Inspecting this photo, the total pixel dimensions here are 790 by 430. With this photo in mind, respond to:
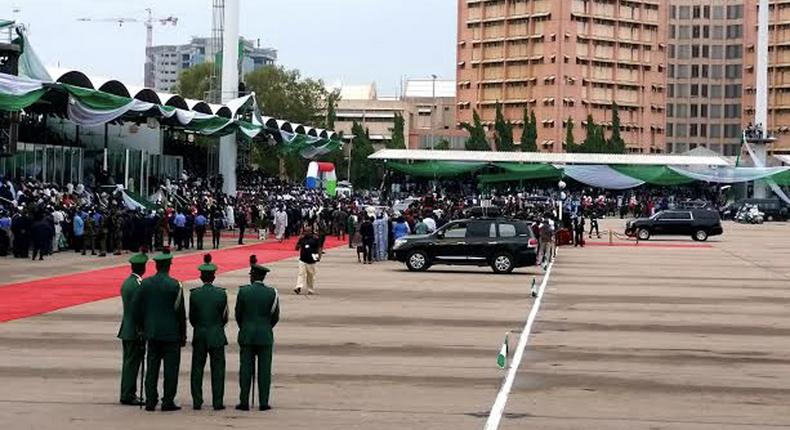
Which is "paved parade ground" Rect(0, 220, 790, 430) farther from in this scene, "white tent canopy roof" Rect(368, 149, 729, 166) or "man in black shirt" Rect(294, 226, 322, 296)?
"white tent canopy roof" Rect(368, 149, 729, 166)

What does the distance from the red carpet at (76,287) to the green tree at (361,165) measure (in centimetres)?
8944

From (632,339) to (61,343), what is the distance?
8.33m

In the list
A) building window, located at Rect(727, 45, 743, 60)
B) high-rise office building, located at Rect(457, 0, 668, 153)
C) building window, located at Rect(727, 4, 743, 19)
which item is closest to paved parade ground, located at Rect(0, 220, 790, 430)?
high-rise office building, located at Rect(457, 0, 668, 153)

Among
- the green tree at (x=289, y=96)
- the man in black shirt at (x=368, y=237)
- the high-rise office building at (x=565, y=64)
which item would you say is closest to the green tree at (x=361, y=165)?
the green tree at (x=289, y=96)

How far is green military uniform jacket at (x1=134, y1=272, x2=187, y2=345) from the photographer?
1347 cm

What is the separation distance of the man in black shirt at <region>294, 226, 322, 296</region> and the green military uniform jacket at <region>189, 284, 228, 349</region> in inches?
594

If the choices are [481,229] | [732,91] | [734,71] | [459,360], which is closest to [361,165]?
[732,91]

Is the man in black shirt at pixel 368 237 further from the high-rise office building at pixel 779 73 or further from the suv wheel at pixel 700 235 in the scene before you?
the high-rise office building at pixel 779 73

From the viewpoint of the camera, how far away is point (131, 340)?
13.8 metres

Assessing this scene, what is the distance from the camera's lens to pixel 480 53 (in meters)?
163

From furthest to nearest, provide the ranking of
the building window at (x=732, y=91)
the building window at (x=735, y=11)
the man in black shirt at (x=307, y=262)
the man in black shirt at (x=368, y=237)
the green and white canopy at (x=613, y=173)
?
the building window at (x=732, y=91) < the building window at (x=735, y=11) < the green and white canopy at (x=613, y=173) < the man in black shirt at (x=368, y=237) < the man in black shirt at (x=307, y=262)

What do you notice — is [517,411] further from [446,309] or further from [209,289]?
[446,309]

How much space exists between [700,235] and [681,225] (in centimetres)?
97

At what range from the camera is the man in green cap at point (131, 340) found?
13.8 metres
